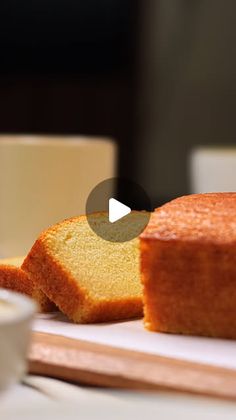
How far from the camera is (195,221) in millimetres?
1116

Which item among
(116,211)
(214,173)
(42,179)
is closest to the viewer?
(116,211)

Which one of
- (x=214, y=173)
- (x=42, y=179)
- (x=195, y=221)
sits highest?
(x=195, y=221)

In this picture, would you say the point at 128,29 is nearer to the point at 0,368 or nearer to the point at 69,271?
the point at 69,271

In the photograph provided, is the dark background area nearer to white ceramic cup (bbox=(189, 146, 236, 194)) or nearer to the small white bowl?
white ceramic cup (bbox=(189, 146, 236, 194))

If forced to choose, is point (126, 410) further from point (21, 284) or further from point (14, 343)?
point (21, 284)

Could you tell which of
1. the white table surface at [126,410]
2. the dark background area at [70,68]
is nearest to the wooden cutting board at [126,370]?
the white table surface at [126,410]

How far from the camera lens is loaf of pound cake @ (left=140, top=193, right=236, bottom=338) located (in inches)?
42.6

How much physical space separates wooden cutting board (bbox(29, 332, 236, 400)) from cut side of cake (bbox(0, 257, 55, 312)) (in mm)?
235

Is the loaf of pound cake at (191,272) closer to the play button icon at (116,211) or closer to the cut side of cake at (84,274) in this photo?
the cut side of cake at (84,274)

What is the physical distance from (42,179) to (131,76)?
8.11 ft

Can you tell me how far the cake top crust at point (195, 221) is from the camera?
1.08 m

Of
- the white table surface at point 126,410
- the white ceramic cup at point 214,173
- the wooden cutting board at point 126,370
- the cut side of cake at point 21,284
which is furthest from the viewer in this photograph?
the white ceramic cup at point 214,173

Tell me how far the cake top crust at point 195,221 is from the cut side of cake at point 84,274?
5.2 inches

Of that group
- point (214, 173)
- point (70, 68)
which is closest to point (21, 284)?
point (214, 173)
